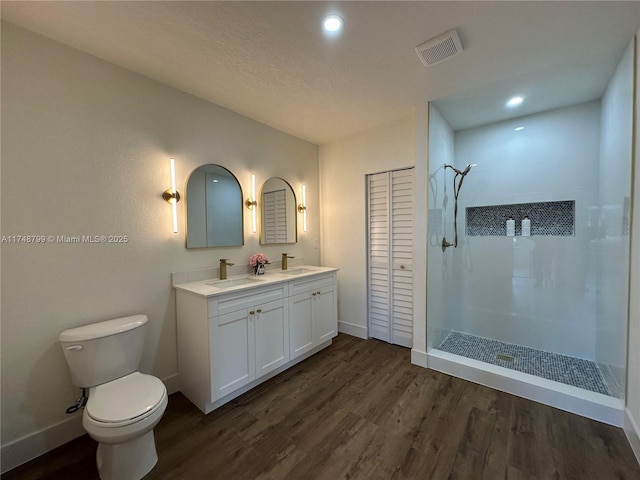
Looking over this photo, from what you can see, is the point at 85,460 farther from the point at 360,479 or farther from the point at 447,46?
the point at 447,46

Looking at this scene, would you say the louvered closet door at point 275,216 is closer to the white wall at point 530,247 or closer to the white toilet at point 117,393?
the white toilet at point 117,393

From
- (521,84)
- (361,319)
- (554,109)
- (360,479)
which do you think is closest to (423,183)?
(521,84)

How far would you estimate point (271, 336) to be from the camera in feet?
7.41

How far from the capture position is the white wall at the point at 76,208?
1487 millimetres

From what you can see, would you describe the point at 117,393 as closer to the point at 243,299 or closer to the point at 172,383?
the point at 172,383

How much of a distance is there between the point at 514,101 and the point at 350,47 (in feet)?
5.76

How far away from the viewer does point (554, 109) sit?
2551 millimetres

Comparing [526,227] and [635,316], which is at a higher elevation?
[526,227]

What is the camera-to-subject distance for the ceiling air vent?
156 cm

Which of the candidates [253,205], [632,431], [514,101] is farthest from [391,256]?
[632,431]

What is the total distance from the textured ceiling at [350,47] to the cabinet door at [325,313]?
1.90m

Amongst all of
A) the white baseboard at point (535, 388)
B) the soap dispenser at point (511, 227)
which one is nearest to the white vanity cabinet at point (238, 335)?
the white baseboard at point (535, 388)

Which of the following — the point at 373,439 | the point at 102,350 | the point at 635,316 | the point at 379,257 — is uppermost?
the point at 379,257

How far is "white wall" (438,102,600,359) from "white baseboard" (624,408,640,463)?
1047 mm
